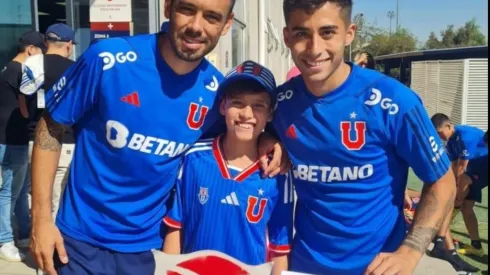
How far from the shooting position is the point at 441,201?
217 cm

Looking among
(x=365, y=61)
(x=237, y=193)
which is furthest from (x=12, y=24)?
(x=237, y=193)

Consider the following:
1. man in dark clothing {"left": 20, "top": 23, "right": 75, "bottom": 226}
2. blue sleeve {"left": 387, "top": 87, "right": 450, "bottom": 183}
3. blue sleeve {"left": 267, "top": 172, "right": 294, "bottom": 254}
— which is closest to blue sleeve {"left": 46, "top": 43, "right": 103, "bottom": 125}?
blue sleeve {"left": 267, "top": 172, "right": 294, "bottom": 254}

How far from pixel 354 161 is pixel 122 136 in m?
0.97

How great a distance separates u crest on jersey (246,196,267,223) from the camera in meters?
2.31

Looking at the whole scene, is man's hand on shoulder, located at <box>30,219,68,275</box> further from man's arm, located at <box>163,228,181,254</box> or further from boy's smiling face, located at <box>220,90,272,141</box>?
boy's smiling face, located at <box>220,90,272,141</box>

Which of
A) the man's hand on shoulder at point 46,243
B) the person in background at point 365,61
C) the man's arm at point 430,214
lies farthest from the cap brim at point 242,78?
the person in background at point 365,61

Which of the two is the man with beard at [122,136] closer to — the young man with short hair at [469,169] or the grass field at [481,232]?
the grass field at [481,232]

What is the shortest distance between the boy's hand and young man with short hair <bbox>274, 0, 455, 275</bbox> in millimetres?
44

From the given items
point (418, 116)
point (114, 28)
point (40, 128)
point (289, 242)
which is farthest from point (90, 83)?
point (114, 28)

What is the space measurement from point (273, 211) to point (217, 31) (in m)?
0.82

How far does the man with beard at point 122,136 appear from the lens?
2.24m

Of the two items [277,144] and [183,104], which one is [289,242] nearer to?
[277,144]

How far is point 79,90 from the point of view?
2.24 meters

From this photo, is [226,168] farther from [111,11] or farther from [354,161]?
[111,11]
